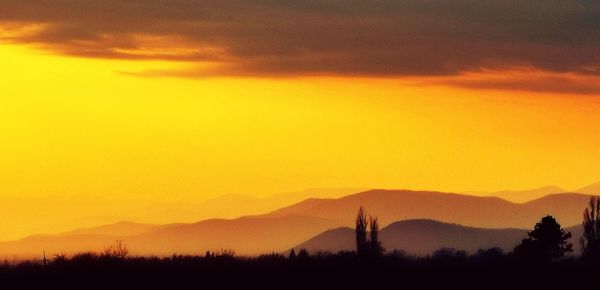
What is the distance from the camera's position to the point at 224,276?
75.5 m

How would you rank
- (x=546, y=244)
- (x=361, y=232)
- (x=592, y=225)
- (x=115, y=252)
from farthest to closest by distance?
1. (x=361, y=232)
2. (x=592, y=225)
3. (x=546, y=244)
4. (x=115, y=252)

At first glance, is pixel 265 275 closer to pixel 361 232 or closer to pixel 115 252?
pixel 115 252

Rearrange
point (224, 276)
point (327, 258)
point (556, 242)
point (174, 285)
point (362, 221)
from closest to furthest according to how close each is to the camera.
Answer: point (174, 285) < point (224, 276) < point (327, 258) < point (556, 242) < point (362, 221)

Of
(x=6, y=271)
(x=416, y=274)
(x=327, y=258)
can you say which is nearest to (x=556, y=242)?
(x=327, y=258)

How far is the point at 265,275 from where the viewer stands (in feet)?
249

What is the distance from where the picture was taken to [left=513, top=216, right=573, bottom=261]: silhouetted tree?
11294cm

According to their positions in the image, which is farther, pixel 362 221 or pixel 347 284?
pixel 362 221

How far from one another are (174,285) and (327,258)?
22604 millimetres

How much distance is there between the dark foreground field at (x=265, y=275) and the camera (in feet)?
235

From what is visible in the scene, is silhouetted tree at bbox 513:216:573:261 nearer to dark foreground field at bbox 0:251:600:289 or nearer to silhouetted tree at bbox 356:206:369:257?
silhouetted tree at bbox 356:206:369:257

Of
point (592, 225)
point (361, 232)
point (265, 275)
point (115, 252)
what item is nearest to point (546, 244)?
point (592, 225)

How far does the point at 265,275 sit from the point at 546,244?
4373 centimetres

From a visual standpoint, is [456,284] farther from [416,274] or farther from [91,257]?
[91,257]

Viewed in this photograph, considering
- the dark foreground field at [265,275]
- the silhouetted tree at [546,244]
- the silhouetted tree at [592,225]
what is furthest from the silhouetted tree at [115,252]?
the silhouetted tree at [592,225]
